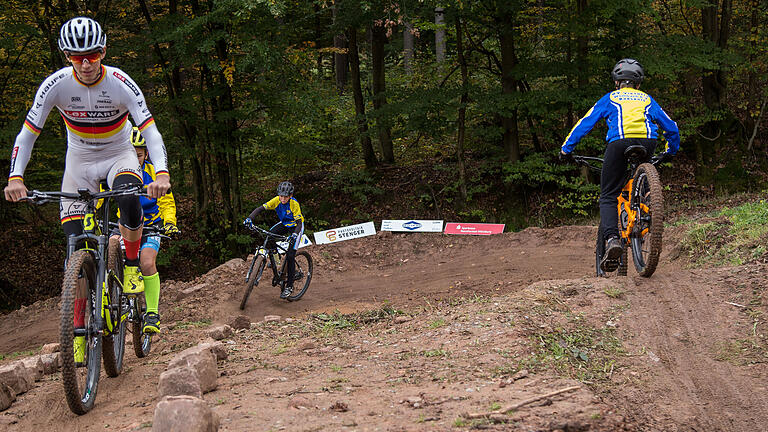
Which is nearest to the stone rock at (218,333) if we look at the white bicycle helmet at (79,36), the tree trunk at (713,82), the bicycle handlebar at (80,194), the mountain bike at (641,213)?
the bicycle handlebar at (80,194)

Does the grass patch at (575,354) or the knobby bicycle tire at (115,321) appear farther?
the knobby bicycle tire at (115,321)

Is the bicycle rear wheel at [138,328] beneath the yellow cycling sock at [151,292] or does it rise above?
beneath

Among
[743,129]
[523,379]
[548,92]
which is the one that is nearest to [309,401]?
[523,379]

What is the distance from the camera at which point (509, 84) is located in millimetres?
18062

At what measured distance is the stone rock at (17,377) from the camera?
5.20 metres

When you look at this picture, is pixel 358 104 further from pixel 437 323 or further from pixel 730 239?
pixel 437 323

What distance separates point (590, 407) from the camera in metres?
3.61

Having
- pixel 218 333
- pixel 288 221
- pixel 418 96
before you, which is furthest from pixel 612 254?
pixel 418 96

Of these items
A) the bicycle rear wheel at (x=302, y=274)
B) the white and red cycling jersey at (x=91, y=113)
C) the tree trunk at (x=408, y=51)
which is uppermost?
the tree trunk at (x=408, y=51)

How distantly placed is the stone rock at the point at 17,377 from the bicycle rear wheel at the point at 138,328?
37.8 inches

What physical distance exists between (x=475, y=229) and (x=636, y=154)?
9.00 m

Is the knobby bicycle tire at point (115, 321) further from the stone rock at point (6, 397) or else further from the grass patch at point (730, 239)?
the grass patch at point (730, 239)

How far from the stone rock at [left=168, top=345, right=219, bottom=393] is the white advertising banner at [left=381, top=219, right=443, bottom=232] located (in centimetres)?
1204

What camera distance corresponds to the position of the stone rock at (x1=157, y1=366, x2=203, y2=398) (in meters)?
4.11
